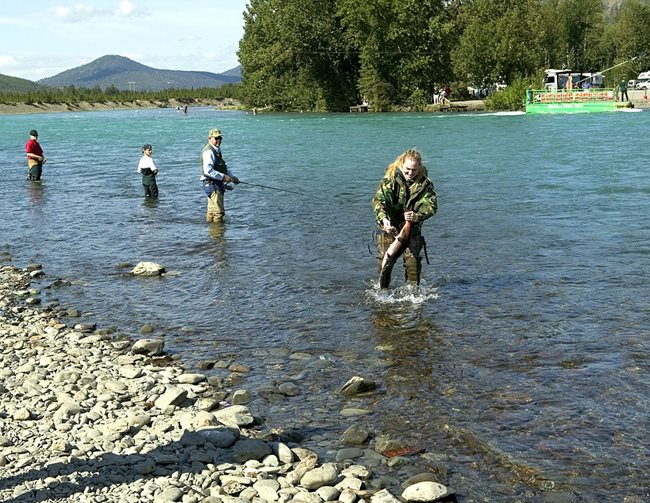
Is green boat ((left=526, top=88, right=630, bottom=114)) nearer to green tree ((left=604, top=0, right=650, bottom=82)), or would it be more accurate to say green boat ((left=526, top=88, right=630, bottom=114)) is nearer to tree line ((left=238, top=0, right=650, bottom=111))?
tree line ((left=238, top=0, right=650, bottom=111))

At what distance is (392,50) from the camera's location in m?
101

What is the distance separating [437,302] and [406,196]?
2106 mm

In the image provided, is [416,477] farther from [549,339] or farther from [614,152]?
[614,152]

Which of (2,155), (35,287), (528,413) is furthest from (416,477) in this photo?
(2,155)

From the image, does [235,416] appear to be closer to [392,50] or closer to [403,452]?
[403,452]

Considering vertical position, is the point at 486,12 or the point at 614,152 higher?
the point at 486,12

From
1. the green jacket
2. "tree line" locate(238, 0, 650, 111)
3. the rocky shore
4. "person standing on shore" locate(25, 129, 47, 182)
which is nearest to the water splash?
the green jacket

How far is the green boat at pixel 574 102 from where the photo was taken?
70.7 metres

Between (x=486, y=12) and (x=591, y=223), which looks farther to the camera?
(x=486, y=12)

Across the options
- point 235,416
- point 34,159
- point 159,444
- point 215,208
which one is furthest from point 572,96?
point 159,444

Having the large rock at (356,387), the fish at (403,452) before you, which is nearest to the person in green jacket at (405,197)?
the large rock at (356,387)

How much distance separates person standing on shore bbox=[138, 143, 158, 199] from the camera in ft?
74.2

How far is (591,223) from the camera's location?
710 inches

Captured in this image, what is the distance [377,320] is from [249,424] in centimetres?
385
